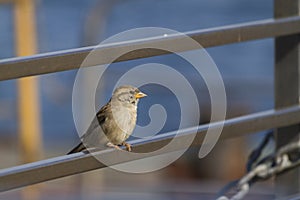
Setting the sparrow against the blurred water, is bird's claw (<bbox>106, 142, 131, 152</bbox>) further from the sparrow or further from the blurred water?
the blurred water

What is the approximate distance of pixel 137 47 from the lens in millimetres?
2188

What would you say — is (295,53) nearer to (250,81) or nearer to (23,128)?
(23,128)

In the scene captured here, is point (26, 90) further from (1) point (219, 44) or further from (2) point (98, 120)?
(1) point (219, 44)

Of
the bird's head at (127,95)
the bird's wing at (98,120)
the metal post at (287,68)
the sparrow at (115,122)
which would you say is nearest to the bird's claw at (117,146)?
the sparrow at (115,122)

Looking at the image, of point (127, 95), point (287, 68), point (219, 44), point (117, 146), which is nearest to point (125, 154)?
point (117, 146)

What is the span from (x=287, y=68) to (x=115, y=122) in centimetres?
56

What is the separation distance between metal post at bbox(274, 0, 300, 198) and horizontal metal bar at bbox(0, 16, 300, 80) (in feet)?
0.21

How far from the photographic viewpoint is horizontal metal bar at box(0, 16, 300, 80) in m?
1.91

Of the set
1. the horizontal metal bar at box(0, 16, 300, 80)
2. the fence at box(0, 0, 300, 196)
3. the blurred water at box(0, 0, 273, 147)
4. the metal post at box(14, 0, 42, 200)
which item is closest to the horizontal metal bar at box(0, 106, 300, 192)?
the fence at box(0, 0, 300, 196)

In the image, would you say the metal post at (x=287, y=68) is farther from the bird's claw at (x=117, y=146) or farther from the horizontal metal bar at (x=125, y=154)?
the bird's claw at (x=117, y=146)

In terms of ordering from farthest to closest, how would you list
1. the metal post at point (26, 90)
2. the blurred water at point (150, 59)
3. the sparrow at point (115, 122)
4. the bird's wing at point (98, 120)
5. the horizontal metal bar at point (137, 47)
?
the blurred water at point (150, 59), the metal post at point (26, 90), the bird's wing at point (98, 120), the sparrow at point (115, 122), the horizontal metal bar at point (137, 47)

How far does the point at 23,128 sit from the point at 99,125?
3263 mm

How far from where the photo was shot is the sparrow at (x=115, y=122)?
8.23 feet

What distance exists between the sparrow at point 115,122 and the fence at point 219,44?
28 centimetres
